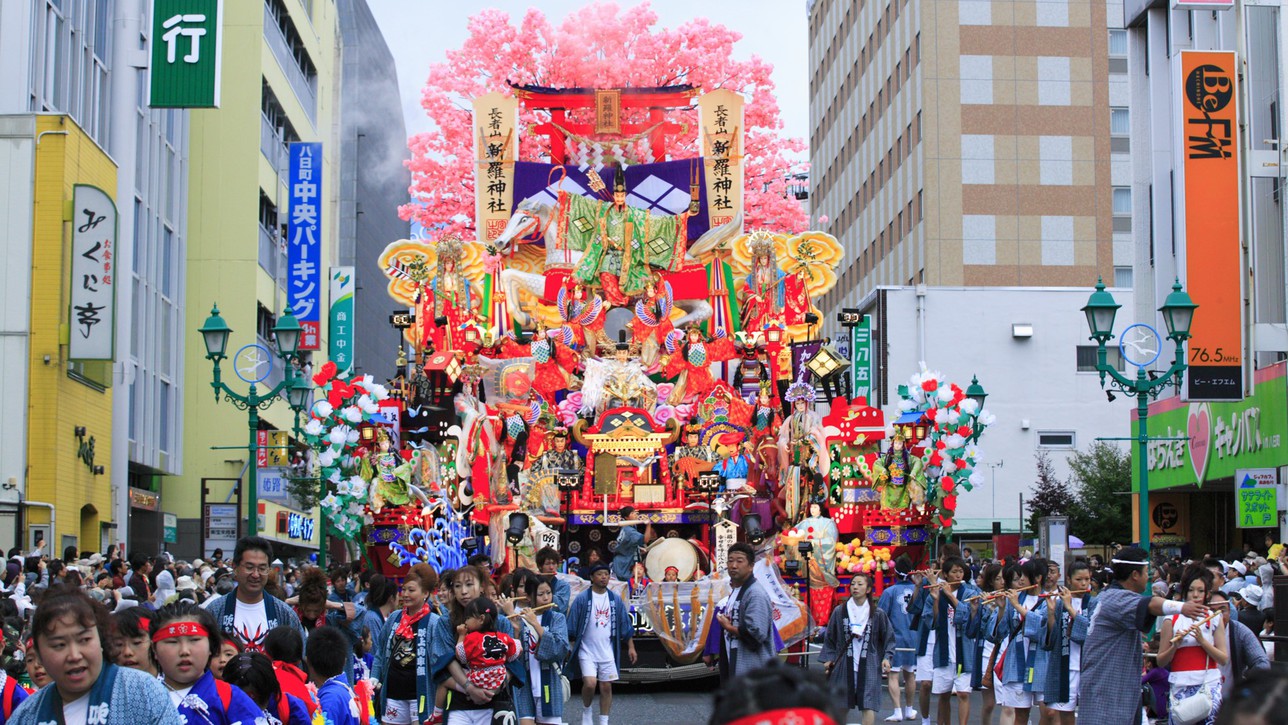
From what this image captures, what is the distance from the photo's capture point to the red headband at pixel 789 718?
13.4ft

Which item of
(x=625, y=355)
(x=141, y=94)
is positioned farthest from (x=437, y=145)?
(x=625, y=355)

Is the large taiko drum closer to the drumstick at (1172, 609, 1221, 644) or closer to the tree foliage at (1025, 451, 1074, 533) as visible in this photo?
the drumstick at (1172, 609, 1221, 644)

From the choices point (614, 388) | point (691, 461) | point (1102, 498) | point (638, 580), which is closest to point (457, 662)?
point (638, 580)

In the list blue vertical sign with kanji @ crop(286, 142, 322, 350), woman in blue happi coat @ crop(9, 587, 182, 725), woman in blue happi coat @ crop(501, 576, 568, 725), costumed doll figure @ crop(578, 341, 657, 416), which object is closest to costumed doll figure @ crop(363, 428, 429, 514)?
costumed doll figure @ crop(578, 341, 657, 416)

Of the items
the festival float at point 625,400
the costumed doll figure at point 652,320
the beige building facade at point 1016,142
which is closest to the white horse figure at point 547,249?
the festival float at point 625,400

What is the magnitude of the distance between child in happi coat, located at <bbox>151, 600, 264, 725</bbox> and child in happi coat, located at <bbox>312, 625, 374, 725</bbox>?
115cm

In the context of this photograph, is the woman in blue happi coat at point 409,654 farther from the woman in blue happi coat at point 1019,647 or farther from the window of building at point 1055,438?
the window of building at point 1055,438

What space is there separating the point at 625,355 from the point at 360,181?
38840 mm

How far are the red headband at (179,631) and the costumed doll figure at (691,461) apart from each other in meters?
22.7

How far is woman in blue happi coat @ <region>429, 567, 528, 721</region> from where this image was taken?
10914 mm

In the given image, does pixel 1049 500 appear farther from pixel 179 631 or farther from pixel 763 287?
pixel 179 631

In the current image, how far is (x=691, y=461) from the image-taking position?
3003 centimetres

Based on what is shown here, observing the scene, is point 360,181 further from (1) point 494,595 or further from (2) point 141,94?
(1) point 494,595

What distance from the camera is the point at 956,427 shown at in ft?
89.5
